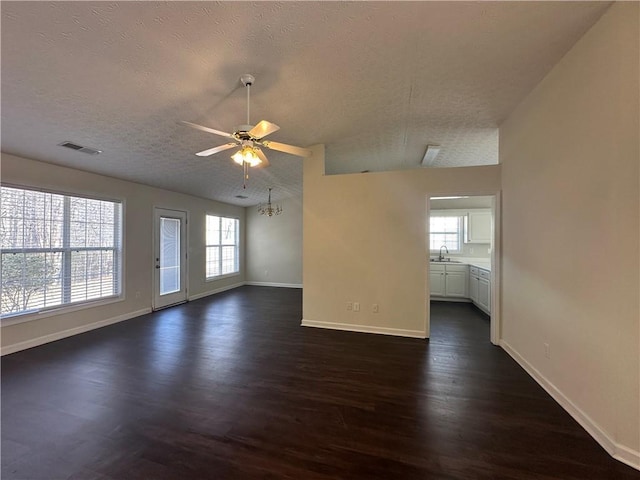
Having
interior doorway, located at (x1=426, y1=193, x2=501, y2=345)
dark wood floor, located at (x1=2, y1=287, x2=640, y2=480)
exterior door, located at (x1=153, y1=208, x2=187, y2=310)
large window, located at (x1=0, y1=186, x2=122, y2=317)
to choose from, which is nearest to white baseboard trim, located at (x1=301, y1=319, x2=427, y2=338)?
dark wood floor, located at (x1=2, y1=287, x2=640, y2=480)

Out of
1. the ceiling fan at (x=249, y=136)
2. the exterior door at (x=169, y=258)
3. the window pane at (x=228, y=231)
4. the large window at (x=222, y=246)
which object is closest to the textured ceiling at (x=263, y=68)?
the ceiling fan at (x=249, y=136)

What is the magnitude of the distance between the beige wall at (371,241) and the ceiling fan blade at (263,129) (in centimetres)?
216

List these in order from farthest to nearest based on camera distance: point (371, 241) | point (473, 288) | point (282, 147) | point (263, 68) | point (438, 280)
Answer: point (438, 280)
point (473, 288)
point (371, 241)
point (282, 147)
point (263, 68)

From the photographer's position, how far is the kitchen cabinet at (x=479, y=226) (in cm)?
601

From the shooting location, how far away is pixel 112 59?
6.72 feet

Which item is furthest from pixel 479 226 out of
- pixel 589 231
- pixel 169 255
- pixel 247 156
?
pixel 169 255

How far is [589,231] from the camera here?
2010 mm

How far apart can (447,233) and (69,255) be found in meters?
7.31

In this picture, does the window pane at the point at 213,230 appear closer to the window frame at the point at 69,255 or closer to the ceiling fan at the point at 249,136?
the window frame at the point at 69,255

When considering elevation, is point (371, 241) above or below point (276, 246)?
above

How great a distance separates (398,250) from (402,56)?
247 cm

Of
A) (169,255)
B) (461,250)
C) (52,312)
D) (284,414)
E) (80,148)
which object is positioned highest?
(80,148)

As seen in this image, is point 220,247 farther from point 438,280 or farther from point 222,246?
point 438,280

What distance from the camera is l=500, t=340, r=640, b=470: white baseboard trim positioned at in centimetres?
170
